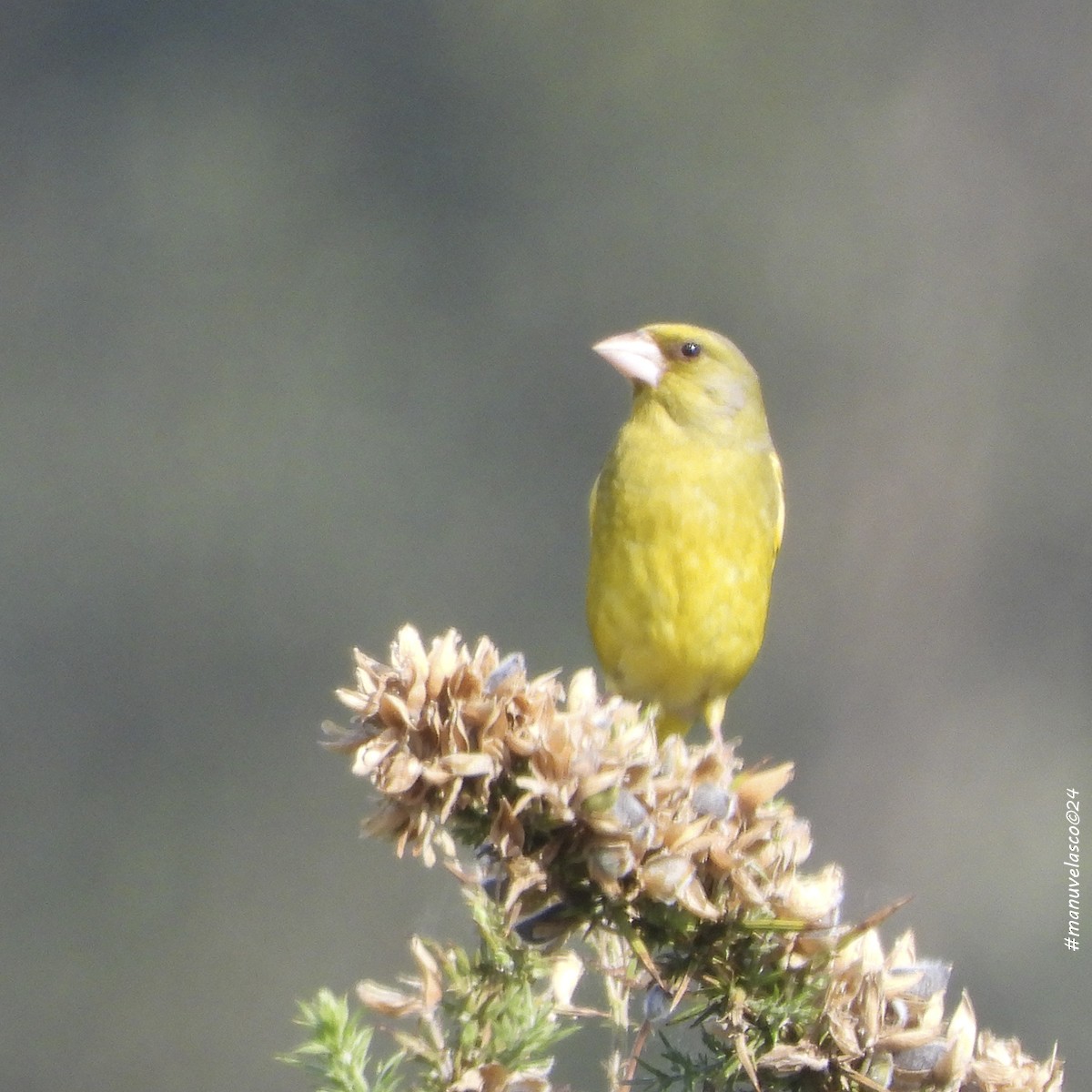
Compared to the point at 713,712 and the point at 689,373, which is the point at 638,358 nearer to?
the point at 689,373

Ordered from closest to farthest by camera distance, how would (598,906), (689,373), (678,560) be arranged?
1. (598,906)
2. (678,560)
3. (689,373)

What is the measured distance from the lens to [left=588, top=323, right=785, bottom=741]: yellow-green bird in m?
2.04

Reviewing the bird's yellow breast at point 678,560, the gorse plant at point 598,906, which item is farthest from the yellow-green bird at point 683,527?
the gorse plant at point 598,906

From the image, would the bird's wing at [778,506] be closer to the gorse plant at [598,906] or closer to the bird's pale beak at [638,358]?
the bird's pale beak at [638,358]

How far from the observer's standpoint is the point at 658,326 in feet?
7.29

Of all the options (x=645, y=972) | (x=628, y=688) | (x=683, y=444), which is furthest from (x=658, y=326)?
(x=645, y=972)

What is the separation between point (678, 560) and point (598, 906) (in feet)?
4.40

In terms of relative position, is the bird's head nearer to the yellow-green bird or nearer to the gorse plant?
the yellow-green bird

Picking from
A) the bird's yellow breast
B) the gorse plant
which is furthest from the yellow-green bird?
the gorse plant

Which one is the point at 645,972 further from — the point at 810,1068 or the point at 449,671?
the point at 449,671

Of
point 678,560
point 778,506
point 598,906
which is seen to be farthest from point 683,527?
point 598,906

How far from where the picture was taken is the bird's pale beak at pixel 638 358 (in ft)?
7.04

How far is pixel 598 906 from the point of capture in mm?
713

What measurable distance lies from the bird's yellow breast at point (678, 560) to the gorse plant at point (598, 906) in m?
1.30
